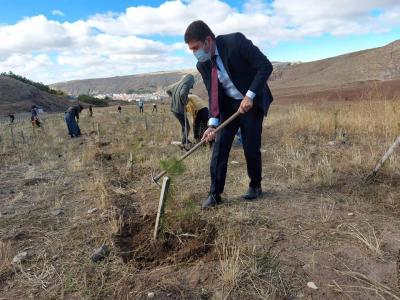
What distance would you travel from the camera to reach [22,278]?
286cm

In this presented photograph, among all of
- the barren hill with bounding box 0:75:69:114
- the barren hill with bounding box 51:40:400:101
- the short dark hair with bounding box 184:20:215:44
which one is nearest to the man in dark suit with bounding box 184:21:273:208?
the short dark hair with bounding box 184:20:215:44

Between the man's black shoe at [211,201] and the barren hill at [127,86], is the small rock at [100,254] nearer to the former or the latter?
the man's black shoe at [211,201]

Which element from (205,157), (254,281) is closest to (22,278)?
(254,281)

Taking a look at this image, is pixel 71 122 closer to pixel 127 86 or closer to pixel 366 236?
pixel 366 236

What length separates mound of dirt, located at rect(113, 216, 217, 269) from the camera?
9.70ft

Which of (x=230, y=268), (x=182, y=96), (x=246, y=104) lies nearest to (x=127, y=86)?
(x=182, y=96)

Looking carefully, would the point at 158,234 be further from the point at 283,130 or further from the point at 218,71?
the point at 283,130

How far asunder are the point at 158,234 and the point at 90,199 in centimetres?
167

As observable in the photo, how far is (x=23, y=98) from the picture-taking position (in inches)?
1714

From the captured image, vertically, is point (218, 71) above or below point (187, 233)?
above

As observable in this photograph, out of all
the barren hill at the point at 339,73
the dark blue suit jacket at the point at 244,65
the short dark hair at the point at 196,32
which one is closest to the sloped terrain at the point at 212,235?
the dark blue suit jacket at the point at 244,65

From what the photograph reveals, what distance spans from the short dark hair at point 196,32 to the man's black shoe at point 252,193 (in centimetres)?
156

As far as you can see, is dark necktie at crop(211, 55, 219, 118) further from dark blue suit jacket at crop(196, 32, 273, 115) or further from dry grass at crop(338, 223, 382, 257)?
dry grass at crop(338, 223, 382, 257)

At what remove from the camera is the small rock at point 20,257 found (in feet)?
10.1
